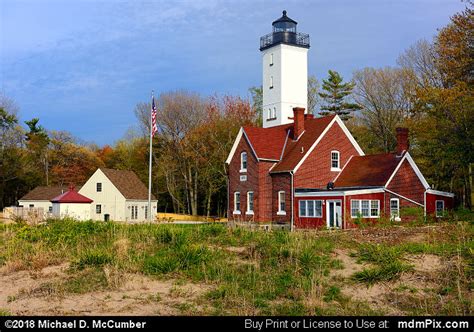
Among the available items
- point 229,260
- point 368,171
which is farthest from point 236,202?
point 229,260

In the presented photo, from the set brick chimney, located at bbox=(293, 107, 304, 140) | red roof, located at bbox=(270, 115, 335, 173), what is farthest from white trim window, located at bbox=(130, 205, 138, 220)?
brick chimney, located at bbox=(293, 107, 304, 140)

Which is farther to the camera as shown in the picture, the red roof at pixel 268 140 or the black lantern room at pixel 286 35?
the black lantern room at pixel 286 35

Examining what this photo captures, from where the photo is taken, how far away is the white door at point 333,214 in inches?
1248

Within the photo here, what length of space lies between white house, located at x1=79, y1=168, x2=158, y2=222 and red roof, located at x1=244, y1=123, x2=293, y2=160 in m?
19.4

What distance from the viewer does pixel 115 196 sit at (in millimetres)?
54000

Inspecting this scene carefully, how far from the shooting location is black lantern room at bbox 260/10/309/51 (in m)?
49.6

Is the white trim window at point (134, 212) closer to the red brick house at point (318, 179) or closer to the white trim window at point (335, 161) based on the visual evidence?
the red brick house at point (318, 179)

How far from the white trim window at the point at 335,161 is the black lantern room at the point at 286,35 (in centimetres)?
1561

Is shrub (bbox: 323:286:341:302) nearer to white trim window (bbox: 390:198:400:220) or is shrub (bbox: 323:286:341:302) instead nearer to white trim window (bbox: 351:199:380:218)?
white trim window (bbox: 351:199:380:218)

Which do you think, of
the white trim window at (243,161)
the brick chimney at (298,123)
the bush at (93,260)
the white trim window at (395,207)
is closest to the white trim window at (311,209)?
the white trim window at (395,207)

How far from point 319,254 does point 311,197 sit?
798 inches

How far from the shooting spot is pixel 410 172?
34000 millimetres

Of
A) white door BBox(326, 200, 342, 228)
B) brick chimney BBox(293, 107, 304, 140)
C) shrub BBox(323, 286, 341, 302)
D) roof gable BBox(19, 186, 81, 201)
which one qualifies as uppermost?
brick chimney BBox(293, 107, 304, 140)

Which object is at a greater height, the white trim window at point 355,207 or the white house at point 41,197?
the white house at point 41,197
